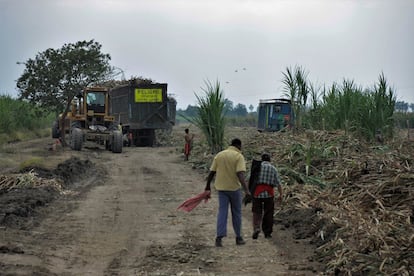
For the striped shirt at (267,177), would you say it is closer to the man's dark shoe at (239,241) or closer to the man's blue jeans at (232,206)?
the man's blue jeans at (232,206)

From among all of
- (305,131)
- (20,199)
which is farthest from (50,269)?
(305,131)

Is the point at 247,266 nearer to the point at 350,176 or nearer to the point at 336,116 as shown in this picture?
Result: the point at 350,176

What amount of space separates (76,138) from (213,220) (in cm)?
1597

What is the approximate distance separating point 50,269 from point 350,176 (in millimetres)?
6567

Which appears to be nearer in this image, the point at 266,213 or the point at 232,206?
the point at 232,206

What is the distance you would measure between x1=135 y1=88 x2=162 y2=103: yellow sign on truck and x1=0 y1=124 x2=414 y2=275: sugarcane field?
13.5 metres

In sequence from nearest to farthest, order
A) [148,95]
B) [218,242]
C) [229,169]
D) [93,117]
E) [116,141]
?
[218,242], [229,169], [116,141], [93,117], [148,95]

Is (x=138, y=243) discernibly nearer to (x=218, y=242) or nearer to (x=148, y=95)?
(x=218, y=242)

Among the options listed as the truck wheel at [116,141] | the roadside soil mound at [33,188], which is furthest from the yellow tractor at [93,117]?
the roadside soil mound at [33,188]

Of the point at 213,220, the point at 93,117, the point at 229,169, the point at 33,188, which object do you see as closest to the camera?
the point at 229,169

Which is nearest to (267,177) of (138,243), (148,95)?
(138,243)

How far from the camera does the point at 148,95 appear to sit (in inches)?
1260

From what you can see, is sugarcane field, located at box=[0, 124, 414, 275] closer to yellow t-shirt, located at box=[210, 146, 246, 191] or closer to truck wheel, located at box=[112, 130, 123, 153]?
yellow t-shirt, located at box=[210, 146, 246, 191]

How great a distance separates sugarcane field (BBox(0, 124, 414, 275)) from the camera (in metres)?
8.16
